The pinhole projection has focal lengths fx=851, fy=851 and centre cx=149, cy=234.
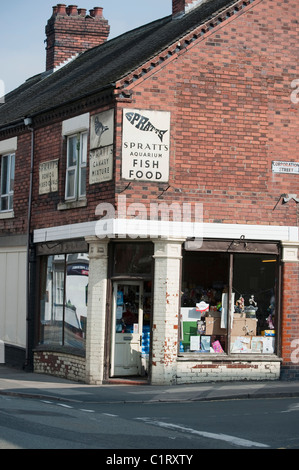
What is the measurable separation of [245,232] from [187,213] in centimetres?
142

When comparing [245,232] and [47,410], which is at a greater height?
→ [245,232]

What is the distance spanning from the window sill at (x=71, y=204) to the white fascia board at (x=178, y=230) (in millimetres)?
478

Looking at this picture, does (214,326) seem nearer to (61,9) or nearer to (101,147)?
(101,147)

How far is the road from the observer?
10818 mm

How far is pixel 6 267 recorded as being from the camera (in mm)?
24375

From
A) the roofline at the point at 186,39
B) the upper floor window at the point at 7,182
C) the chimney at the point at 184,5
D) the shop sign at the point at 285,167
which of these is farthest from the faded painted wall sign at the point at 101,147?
the chimney at the point at 184,5

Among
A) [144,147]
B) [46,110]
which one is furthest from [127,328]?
[46,110]

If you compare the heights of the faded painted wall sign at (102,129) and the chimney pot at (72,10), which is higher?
the chimney pot at (72,10)

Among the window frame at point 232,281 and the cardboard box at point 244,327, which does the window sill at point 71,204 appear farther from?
the cardboard box at point 244,327

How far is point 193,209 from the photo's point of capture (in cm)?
1897

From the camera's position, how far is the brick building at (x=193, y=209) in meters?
18.8

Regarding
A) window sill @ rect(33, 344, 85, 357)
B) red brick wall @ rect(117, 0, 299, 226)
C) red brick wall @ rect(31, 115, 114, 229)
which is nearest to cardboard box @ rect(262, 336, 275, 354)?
red brick wall @ rect(117, 0, 299, 226)
